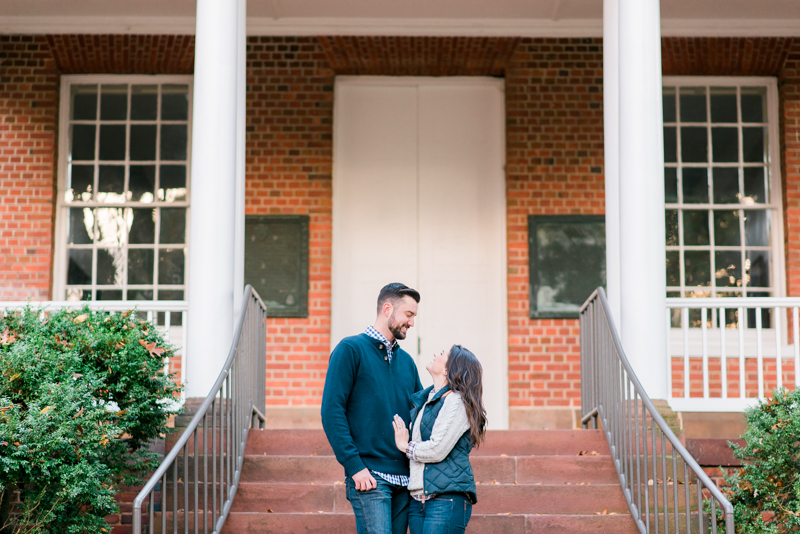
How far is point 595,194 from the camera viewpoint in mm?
8984

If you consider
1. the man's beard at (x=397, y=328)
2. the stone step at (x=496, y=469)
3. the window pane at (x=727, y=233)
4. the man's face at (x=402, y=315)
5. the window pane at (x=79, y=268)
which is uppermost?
the window pane at (x=727, y=233)

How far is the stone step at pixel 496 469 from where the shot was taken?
5738mm

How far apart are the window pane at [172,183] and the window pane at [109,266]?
75cm

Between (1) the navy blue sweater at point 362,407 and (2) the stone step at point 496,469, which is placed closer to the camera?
(1) the navy blue sweater at point 362,407

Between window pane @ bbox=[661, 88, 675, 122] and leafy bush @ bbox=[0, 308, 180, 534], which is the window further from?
window pane @ bbox=[661, 88, 675, 122]

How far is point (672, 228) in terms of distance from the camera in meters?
9.10

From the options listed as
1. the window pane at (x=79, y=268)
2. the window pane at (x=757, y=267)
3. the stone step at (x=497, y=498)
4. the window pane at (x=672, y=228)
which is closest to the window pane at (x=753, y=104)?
the window pane at (x=672, y=228)

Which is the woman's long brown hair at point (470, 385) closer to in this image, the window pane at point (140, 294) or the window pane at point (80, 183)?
the window pane at point (140, 294)

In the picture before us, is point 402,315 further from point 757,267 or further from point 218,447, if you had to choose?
point 757,267

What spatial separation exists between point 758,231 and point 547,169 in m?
2.32

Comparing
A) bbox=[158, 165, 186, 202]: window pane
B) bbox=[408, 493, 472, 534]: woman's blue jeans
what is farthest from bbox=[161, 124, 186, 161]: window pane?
bbox=[408, 493, 472, 534]: woman's blue jeans

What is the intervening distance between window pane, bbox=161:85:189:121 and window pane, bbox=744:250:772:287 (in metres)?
6.12

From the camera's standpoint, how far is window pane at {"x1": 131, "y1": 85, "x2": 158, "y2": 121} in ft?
30.4

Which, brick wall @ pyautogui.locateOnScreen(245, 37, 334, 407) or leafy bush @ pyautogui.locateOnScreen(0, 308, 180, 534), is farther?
brick wall @ pyautogui.locateOnScreen(245, 37, 334, 407)
